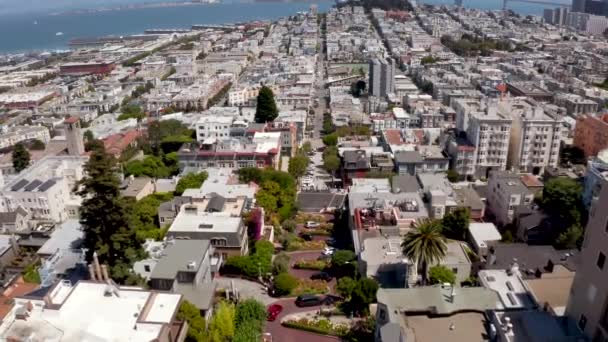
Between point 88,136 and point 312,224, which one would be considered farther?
point 88,136

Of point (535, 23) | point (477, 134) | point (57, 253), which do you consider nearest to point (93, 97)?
point (57, 253)

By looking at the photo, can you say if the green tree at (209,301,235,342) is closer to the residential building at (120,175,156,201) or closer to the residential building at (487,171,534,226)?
the residential building at (120,175,156,201)

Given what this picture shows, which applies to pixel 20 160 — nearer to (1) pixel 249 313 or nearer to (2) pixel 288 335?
(1) pixel 249 313

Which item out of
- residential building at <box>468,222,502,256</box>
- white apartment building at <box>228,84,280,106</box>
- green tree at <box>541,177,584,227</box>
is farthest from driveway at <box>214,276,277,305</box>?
white apartment building at <box>228,84,280,106</box>

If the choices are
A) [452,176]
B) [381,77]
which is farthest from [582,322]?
[381,77]

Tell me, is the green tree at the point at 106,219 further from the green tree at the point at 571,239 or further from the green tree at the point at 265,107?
the green tree at the point at 265,107

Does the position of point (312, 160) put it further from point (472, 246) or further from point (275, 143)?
point (472, 246)
